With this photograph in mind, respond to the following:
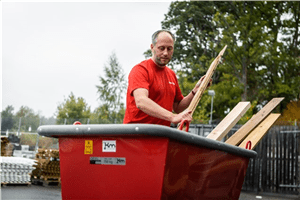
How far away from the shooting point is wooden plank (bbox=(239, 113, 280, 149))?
4094 mm

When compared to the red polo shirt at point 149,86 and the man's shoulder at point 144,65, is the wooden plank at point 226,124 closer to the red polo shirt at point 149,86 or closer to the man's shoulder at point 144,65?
the red polo shirt at point 149,86

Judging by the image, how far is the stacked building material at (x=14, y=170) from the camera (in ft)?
35.0

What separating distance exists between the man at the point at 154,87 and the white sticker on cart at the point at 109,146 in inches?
15.8

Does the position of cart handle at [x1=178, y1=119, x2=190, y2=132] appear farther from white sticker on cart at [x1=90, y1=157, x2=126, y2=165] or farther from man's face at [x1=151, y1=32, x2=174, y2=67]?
man's face at [x1=151, y1=32, x2=174, y2=67]

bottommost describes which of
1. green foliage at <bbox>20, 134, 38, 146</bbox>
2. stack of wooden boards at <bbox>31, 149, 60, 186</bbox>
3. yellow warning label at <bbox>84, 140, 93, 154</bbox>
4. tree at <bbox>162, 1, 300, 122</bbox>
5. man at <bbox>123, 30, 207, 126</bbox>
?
stack of wooden boards at <bbox>31, 149, 60, 186</bbox>

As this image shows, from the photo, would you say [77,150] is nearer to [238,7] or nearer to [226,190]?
[226,190]

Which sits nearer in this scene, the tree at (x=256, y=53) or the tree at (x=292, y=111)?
the tree at (x=292, y=111)

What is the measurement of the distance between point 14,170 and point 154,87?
8682 mm

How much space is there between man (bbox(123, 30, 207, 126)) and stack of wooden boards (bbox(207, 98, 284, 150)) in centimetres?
75

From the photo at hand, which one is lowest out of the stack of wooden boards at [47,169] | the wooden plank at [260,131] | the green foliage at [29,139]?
the stack of wooden boards at [47,169]

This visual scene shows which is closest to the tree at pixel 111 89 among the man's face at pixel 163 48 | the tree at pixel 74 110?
the tree at pixel 74 110

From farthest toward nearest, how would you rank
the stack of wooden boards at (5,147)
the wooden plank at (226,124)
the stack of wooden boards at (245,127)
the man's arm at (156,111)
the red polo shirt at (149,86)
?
the stack of wooden boards at (5,147) → the stack of wooden boards at (245,127) → the wooden plank at (226,124) → the red polo shirt at (149,86) → the man's arm at (156,111)

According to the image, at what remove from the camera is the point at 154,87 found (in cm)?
333

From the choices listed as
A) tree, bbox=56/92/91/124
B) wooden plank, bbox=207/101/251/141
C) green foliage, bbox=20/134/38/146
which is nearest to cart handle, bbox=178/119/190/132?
wooden plank, bbox=207/101/251/141
